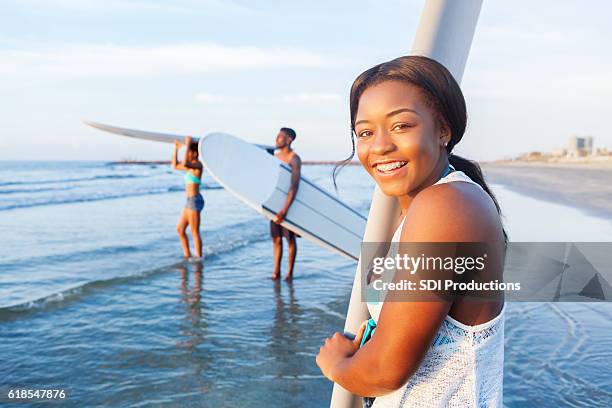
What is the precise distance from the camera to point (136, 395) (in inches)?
140

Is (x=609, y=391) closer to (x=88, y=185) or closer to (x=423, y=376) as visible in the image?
(x=423, y=376)

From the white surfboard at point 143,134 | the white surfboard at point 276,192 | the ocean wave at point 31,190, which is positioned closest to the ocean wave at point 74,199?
the ocean wave at point 31,190

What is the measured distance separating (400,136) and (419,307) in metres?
0.29

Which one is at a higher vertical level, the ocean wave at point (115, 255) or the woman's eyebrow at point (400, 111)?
the woman's eyebrow at point (400, 111)

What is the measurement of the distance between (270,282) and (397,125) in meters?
5.89

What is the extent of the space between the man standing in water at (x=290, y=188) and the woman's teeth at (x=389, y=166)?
219 inches

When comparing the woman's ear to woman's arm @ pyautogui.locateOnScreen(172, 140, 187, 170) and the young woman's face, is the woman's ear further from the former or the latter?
woman's arm @ pyautogui.locateOnScreen(172, 140, 187, 170)

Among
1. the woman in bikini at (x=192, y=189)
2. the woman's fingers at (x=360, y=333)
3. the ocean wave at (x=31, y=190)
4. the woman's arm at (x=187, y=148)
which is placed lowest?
the ocean wave at (x=31, y=190)

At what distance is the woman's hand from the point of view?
38.3 inches

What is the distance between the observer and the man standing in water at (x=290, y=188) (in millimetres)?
6574

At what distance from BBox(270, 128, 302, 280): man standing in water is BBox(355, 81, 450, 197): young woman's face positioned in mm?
5575

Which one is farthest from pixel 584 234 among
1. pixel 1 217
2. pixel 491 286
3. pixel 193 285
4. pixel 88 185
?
pixel 88 185

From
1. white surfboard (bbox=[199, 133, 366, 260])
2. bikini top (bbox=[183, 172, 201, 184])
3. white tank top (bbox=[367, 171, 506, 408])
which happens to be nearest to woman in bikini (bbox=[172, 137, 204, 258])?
bikini top (bbox=[183, 172, 201, 184])

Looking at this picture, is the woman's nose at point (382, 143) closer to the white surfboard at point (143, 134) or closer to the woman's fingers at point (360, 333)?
the woman's fingers at point (360, 333)
